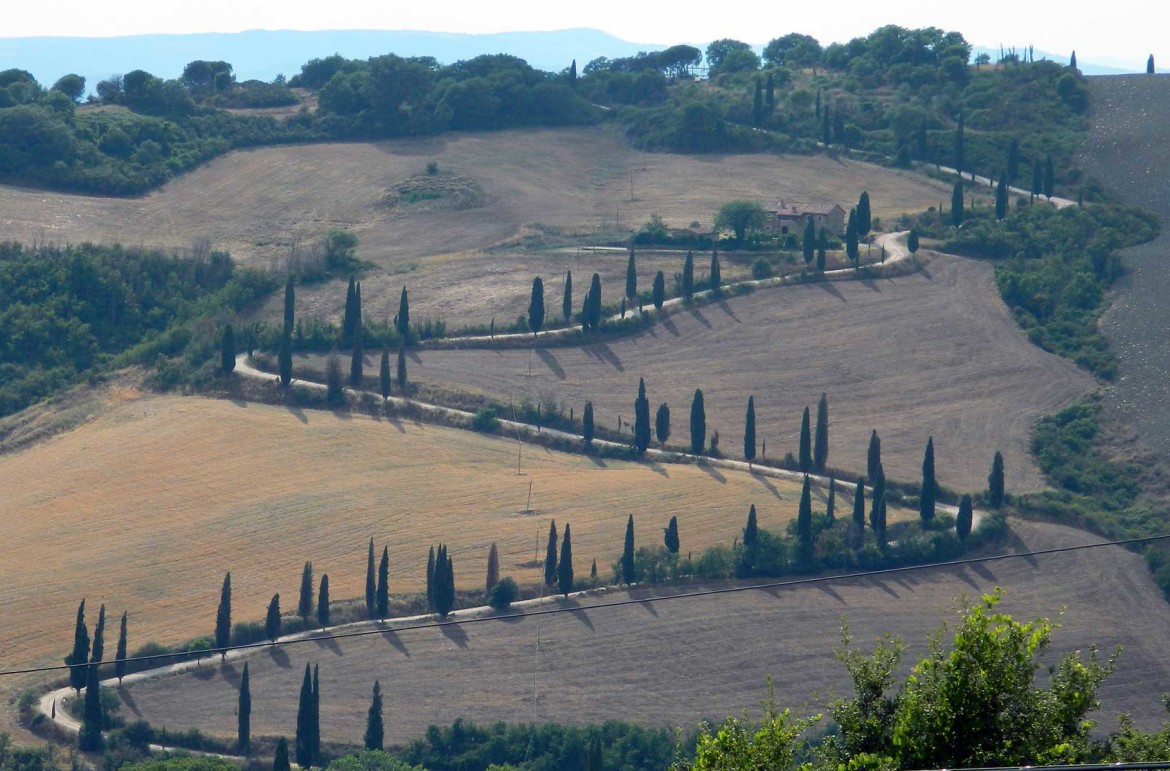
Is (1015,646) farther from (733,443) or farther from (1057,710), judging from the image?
(733,443)

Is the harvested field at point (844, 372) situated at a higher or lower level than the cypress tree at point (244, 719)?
higher

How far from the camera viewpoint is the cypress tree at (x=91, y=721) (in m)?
59.6

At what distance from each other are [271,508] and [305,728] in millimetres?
23507

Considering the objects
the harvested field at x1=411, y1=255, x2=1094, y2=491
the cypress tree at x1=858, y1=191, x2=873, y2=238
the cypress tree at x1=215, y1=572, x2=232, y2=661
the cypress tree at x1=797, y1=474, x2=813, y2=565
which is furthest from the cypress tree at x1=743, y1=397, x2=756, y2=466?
the cypress tree at x1=858, y1=191, x2=873, y2=238

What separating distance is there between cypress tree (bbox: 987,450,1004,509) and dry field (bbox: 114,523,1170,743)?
8.12 metres

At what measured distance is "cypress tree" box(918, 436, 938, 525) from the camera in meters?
80.2

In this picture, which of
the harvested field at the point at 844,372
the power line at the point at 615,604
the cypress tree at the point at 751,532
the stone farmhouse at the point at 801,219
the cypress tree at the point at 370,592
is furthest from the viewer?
the stone farmhouse at the point at 801,219

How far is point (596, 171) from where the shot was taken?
14188 centimetres

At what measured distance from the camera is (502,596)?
71000 mm

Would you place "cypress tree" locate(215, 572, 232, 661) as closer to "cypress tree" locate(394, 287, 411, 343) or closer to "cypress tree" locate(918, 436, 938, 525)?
"cypress tree" locate(918, 436, 938, 525)

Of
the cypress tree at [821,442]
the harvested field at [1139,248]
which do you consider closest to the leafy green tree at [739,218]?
the harvested field at [1139,248]

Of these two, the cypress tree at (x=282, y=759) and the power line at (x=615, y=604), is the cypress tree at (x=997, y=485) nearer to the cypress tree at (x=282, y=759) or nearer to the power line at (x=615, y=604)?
the power line at (x=615, y=604)

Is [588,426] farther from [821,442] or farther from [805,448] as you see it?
[821,442]

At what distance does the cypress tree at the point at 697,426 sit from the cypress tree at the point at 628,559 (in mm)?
15114
